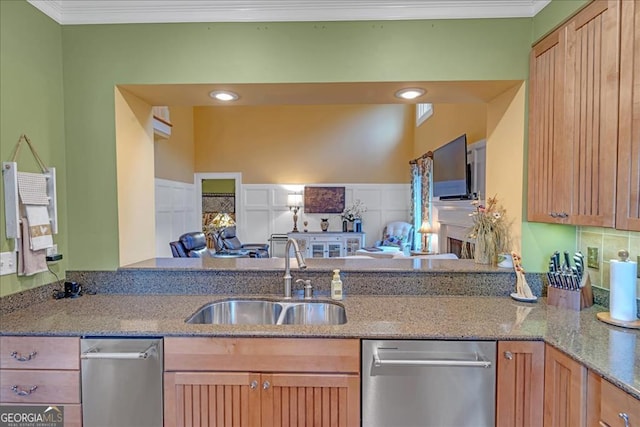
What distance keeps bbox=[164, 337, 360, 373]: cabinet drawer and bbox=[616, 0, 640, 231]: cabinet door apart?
46.7 inches

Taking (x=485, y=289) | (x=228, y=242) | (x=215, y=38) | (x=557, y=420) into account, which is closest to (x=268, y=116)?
(x=228, y=242)

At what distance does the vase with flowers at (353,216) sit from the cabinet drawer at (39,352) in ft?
20.8

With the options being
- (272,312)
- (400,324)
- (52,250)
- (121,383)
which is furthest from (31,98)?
(400,324)

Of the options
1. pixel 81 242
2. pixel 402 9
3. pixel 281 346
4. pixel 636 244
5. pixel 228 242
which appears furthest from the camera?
pixel 228 242

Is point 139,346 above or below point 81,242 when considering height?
below

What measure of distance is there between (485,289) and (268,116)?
6939mm

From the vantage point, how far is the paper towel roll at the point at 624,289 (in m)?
1.44

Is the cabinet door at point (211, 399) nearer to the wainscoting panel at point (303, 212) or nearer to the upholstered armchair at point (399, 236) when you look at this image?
the upholstered armchair at point (399, 236)

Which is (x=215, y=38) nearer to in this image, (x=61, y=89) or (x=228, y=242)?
(x=61, y=89)

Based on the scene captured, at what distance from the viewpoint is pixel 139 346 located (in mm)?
1465

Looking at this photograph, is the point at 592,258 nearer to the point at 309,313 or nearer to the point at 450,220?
the point at 309,313

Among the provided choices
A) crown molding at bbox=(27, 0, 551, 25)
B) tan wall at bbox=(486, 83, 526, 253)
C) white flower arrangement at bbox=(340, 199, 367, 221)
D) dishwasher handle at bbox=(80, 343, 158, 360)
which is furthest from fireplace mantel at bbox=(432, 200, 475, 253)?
dishwasher handle at bbox=(80, 343, 158, 360)

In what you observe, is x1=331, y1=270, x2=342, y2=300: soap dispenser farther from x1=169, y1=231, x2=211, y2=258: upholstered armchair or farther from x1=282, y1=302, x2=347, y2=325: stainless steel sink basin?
x1=169, y1=231, x2=211, y2=258: upholstered armchair

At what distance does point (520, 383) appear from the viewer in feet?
4.65
